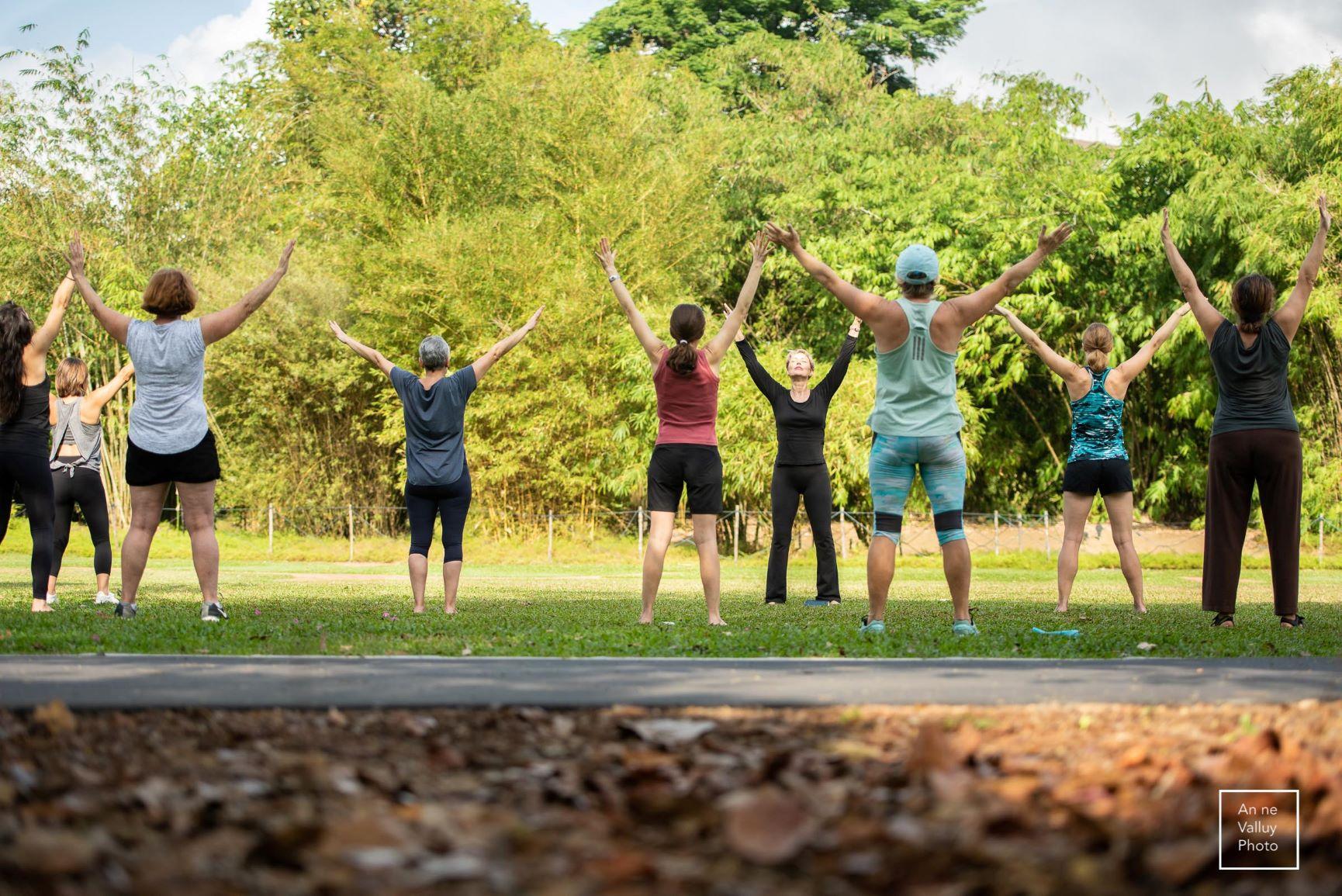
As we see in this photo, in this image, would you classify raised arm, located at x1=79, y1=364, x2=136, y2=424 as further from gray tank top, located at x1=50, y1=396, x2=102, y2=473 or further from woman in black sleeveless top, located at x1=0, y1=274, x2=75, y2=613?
woman in black sleeveless top, located at x1=0, y1=274, x2=75, y2=613

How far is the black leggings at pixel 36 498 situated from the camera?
27.4 feet

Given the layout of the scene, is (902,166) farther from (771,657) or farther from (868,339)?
(771,657)

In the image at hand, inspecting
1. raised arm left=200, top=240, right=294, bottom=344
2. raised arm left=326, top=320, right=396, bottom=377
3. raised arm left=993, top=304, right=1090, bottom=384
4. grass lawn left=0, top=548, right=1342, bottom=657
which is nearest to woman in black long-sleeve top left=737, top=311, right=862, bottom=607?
grass lawn left=0, top=548, right=1342, bottom=657

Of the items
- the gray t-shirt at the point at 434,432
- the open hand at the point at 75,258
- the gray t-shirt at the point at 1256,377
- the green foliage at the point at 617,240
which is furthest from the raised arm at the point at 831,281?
the green foliage at the point at 617,240

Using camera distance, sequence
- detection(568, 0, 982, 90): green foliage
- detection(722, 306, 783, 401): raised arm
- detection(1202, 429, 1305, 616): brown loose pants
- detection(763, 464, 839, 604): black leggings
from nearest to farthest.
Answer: detection(1202, 429, 1305, 616): brown loose pants, detection(722, 306, 783, 401): raised arm, detection(763, 464, 839, 604): black leggings, detection(568, 0, 982, 90): green foliage

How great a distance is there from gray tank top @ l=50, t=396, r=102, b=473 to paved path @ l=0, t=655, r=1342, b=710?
195 inches

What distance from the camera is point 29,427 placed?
845cm

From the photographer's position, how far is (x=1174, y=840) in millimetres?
2471

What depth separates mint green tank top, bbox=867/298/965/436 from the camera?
7.13 m

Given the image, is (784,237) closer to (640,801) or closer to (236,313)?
(236,313)

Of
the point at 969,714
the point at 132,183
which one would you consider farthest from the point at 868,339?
the point at 969,714

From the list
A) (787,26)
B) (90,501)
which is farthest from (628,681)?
(787,26)

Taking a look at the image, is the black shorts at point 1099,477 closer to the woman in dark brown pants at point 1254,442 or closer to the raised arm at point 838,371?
the woman in dark brown pants at point 1254,442

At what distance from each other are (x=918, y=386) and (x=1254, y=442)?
226 centimetres
